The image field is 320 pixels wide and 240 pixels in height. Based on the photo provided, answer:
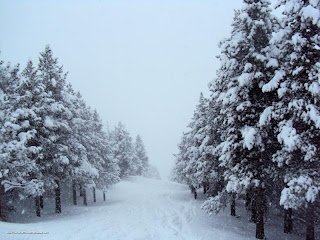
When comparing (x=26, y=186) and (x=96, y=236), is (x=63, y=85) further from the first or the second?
(x=96, y=236)

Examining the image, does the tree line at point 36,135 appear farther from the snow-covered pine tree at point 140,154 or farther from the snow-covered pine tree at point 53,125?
the snow-covered pine tree at point 140,154

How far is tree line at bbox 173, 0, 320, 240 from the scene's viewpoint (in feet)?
35.7

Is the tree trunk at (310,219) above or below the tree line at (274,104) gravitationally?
below

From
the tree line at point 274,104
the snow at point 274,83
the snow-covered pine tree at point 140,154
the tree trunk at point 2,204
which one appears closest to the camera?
the tree line at point 274,104

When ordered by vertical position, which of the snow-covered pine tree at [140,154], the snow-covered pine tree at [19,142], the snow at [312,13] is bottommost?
the snow-covered pine tree at [140,154]

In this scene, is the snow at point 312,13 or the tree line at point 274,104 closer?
the snow at point 312,13

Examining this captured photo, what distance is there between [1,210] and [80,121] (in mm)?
10256

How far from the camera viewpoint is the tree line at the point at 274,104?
10867 mm

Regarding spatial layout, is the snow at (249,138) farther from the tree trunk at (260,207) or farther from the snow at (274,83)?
the tree trunk at (260,207)

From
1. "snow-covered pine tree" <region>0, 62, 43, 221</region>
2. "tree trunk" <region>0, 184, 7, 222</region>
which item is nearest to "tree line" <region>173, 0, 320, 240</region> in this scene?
"snow-covered pine tree" <region>0, 62, 43, 221</region>

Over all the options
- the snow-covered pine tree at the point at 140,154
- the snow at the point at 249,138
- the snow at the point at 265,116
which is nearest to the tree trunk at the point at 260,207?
the snow at the point at 249,138

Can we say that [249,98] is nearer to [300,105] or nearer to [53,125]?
[300,105]

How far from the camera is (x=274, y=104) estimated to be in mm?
12344

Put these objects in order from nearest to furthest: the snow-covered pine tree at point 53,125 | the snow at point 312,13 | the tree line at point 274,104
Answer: the snow at point 312,13
the tree line at point 274,104
the snow-covered pine tree at point 53,125
